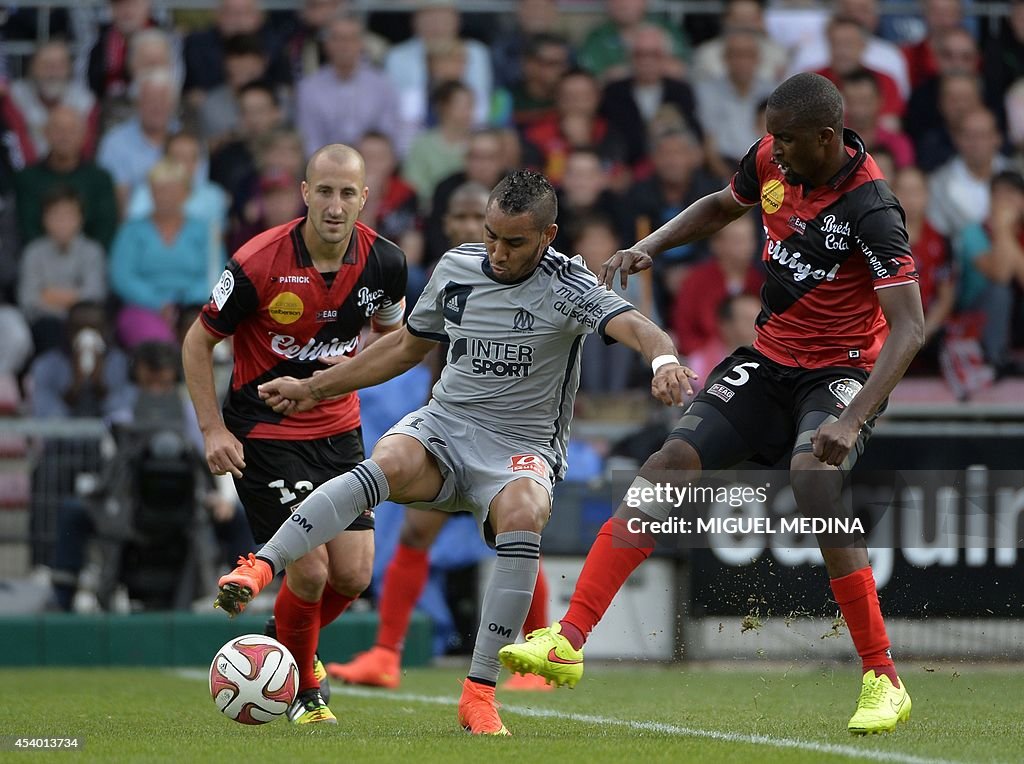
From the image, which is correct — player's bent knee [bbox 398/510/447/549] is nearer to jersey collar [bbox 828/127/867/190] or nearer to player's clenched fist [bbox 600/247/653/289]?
player's clenched fist [bbox 600/247/653/289]

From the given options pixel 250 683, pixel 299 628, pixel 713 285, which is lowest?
pixel 250 683

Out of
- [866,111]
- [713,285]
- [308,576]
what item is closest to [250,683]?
[308,576]

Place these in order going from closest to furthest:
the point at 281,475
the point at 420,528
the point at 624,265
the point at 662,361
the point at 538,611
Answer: the point at 662,361 → the point at 624,265 → the point at 281,475 → the point at 538,611 → the point at 420,528

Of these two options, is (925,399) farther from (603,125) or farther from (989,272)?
(603,125)

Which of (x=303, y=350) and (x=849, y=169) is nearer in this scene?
(x=849, y=169)

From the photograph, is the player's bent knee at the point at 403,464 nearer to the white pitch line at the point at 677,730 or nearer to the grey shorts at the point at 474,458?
the grey shorts at the point at 474,458

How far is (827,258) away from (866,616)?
1.46m

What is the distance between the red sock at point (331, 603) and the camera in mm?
7961

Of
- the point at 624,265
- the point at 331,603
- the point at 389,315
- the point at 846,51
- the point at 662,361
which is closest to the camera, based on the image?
the point at 662,361

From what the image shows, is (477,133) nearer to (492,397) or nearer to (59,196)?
(59,196)

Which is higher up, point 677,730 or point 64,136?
point 64,136

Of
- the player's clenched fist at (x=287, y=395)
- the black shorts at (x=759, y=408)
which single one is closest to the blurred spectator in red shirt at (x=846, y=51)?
the black shorts at (x=759, y=408)

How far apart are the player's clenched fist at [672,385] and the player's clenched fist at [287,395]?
1835mm

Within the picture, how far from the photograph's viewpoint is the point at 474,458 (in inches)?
270
